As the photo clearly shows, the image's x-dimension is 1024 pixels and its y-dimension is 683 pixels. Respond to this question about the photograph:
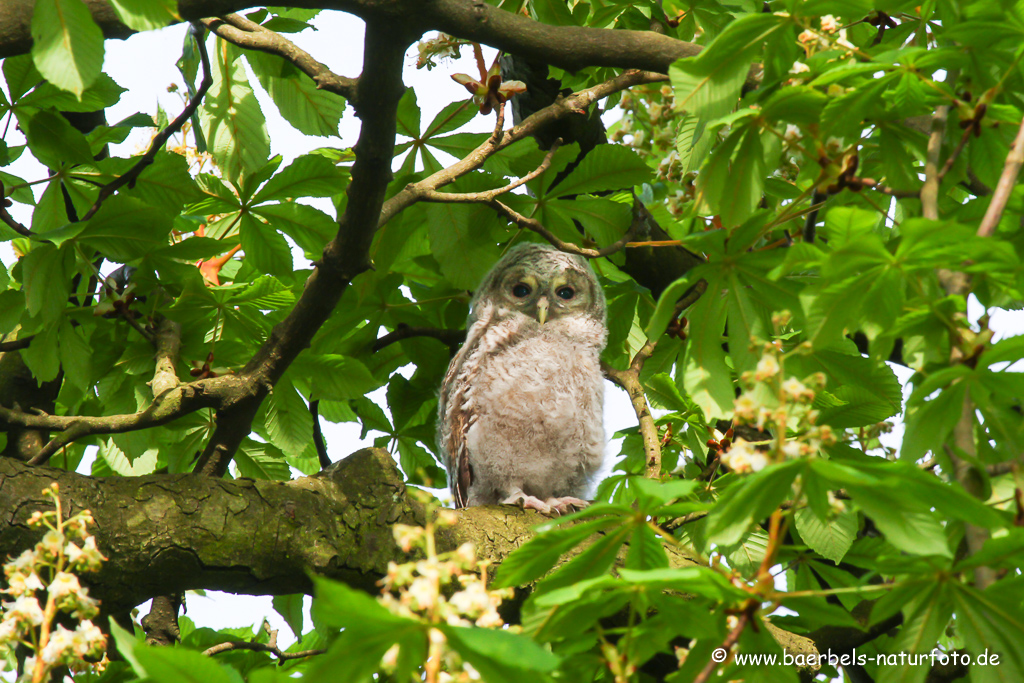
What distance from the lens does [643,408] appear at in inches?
124

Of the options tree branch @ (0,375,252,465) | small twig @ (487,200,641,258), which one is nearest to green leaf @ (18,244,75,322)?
tree branch @ (0,375,252,465)

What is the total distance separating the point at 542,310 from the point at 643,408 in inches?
27.9

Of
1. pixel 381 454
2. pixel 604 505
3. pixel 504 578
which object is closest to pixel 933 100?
pixel 604 505

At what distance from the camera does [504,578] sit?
1423mm

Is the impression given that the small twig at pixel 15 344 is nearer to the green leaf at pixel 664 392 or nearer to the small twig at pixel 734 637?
the green leaf at pixel 664 392

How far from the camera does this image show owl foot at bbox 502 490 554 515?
10.2 feet

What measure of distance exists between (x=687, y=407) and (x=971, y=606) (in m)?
2.03

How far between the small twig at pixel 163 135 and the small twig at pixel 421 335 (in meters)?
1.23

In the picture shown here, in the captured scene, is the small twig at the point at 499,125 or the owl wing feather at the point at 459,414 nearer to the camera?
the small twig at the point at 499,125

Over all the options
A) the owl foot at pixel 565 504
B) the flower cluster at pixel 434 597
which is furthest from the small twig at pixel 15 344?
the flower cluster at pixel 434 597

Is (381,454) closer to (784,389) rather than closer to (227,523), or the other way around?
(227,523)

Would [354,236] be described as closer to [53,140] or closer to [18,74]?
[53,140]

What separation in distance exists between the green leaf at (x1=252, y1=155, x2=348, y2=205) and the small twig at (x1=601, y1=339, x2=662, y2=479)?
1.31m

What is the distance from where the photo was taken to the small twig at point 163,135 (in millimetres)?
2465
